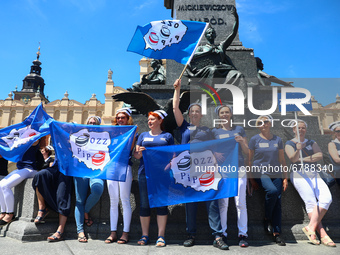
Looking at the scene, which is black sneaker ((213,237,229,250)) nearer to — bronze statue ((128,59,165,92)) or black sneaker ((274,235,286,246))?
black sneaker ((274,235,286,246))

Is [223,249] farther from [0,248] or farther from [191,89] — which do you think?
[191,89]

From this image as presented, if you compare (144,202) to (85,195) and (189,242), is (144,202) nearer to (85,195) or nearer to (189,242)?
(189,242)

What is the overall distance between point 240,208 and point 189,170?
30.0 inches

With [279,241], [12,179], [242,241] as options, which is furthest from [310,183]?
[12,179]

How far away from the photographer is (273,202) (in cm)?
324

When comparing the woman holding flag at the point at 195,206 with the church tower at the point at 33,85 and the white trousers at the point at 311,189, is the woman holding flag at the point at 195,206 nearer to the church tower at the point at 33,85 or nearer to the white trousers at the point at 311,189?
the white trousers at the point at 311,189

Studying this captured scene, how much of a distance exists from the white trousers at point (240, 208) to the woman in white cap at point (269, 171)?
23 cm

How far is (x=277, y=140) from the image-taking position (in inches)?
138

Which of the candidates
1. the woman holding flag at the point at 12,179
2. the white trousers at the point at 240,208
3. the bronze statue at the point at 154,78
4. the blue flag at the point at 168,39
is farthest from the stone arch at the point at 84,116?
the white trousers at the point at 240,208

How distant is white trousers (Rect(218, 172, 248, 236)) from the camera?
123 inches

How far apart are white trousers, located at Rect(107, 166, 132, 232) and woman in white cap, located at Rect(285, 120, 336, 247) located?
2148mm

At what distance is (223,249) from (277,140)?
1560mm

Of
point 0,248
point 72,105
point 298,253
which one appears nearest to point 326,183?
point 298,253

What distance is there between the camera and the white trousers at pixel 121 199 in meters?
3.28
